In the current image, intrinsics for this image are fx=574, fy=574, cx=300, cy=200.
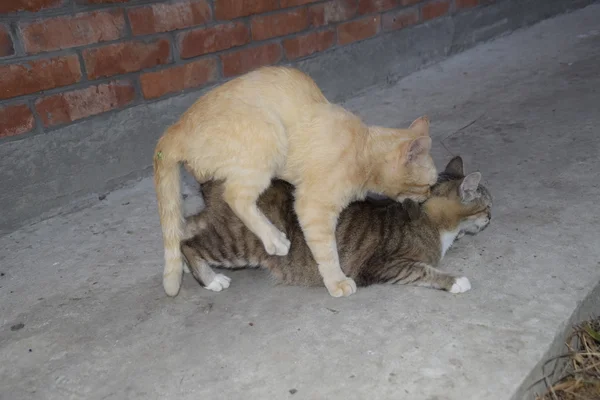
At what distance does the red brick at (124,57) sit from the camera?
9.58 ft

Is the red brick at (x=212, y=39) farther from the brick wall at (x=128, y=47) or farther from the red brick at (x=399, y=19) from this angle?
the red brick at (x=399, y=19)

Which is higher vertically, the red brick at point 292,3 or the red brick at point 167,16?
the red brick at point 167,16

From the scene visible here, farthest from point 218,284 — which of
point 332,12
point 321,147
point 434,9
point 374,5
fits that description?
point 434,9

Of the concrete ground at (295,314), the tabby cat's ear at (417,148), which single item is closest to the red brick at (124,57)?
the concrete ground at (295,314)

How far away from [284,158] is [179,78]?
4.47 ft

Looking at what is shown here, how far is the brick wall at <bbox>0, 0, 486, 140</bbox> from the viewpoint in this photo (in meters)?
2.69

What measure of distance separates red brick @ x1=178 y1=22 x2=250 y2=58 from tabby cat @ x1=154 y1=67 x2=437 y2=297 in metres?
1.13

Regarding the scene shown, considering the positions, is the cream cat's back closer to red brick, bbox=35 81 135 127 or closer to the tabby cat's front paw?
the tabby cat's front paw

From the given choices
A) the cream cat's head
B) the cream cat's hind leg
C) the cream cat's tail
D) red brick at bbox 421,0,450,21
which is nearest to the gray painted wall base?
red brick at bbox 421,0,450,21

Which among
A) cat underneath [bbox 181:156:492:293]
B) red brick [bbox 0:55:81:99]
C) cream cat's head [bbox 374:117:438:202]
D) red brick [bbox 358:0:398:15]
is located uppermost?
red brick [bbox 0:55:81:99]

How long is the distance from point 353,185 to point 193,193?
3.19 ft

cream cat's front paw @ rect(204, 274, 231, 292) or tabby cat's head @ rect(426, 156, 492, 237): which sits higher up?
tabby cat's head @ rect(426, 156, 492, 237)

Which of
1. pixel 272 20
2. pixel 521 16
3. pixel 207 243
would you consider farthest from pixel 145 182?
pixel 521 16

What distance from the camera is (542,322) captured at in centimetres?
195
